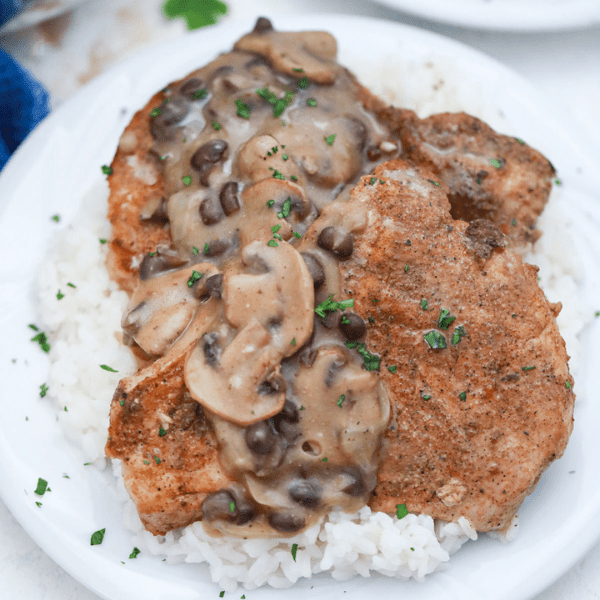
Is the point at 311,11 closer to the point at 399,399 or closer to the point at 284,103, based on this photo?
the point at 284,103

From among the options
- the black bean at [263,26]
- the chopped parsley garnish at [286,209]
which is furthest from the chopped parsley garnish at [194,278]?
the black bean at [263,26]

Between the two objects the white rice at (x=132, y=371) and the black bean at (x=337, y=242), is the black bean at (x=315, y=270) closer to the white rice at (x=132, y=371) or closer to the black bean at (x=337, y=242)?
the black bean at (x=337, y=242)

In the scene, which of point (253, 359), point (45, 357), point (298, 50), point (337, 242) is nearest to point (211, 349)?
point (253, 359)

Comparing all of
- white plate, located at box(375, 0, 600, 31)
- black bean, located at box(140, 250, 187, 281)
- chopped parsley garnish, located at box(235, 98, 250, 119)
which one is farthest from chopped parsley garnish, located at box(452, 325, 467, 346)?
white plate, located at box(375, 0, 600, 31)

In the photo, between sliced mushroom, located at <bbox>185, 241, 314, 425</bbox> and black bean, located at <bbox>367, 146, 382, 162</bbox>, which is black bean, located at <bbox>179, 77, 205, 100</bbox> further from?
sliced mushroom, located at <bbox>185, 241, 314, 425</bbox>

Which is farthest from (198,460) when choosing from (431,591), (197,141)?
(197,141)
